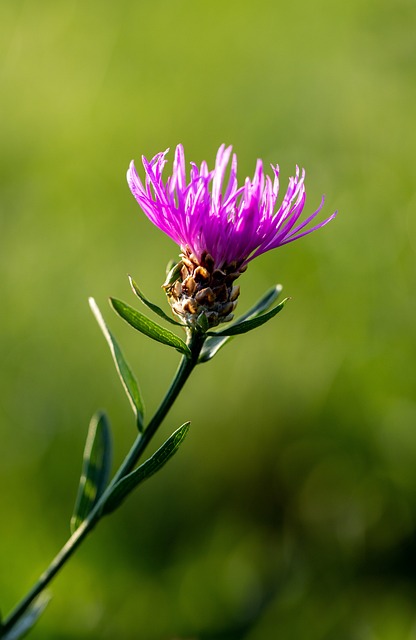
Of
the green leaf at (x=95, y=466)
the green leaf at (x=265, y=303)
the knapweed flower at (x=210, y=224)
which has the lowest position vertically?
the green leaf at (x=95, y=466)

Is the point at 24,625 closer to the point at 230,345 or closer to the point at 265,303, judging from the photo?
the point at 265,303

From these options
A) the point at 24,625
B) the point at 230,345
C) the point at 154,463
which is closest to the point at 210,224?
the point at 154,463

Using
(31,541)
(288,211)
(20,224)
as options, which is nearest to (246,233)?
(288,211)

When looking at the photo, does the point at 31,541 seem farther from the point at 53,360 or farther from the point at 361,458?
the point at 361,458

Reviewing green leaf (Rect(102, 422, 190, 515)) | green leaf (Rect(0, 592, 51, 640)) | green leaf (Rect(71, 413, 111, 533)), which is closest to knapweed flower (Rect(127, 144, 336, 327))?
green leaf (Rect(102, 422, 190, 515))

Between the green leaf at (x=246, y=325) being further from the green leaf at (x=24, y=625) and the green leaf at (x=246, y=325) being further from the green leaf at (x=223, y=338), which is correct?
the green leaf at (x=24, y=625)

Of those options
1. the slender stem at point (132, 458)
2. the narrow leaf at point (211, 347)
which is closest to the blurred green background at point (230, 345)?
the slender stem at point (132, 458)
